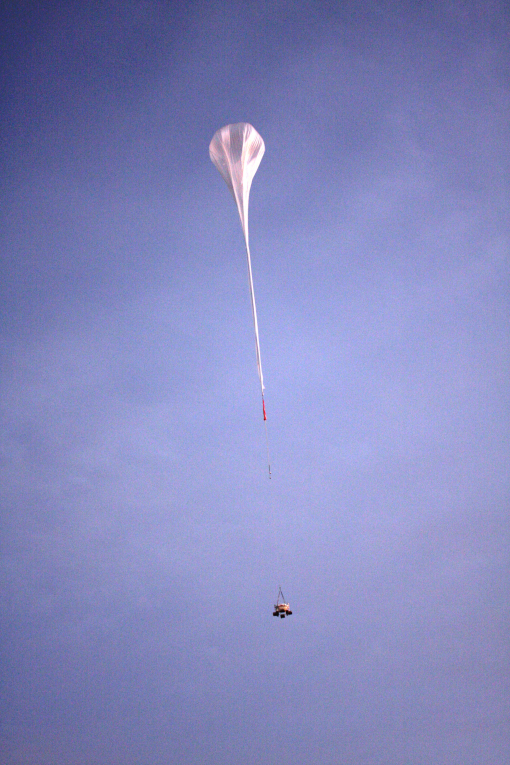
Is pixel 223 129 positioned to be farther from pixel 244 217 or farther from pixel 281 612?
pixel 281 612

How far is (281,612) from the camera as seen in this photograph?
3050cm

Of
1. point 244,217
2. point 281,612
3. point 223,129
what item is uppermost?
point 223,129

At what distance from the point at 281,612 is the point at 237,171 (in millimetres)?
17809

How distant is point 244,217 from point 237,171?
1825 mm

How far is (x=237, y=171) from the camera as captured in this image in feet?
98.0

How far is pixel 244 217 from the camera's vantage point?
98.4 feet

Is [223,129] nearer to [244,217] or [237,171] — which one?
[237,171]

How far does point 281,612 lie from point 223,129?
63.9ft

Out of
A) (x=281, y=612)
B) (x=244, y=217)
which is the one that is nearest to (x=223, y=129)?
(x=244, y=217)

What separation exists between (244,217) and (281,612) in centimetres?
1599

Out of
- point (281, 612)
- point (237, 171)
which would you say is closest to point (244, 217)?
point (237, 171)

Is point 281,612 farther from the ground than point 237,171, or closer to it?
closer to it

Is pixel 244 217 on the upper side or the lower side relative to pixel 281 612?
upper

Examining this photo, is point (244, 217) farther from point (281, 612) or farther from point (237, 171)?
point (281, 612)
